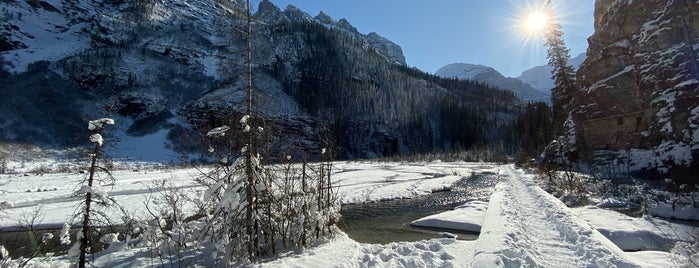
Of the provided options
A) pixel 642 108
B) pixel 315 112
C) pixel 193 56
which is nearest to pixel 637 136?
pixel 642 108

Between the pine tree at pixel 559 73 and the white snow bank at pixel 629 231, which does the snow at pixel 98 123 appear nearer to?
the white snow bank at pixel 629 231

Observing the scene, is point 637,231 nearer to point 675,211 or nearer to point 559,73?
point 675,211

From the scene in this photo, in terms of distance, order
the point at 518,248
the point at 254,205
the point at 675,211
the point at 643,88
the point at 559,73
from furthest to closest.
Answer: the point at 559,73, the point at 643,88, the point at 675,211, the point at 518,248, the point at 254,205

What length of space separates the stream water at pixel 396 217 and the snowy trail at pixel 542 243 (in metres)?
1.74

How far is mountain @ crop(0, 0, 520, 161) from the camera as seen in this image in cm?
8431

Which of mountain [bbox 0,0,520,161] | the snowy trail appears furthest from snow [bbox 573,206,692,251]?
mountain [bbox 0,0,520,161]

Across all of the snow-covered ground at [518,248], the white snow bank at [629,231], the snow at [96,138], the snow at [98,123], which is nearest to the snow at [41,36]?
the snow-covered ground at [518,248]

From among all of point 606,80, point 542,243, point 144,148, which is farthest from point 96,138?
point 144,148

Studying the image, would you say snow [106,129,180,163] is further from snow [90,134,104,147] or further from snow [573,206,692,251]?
snow [573,206,692,251]

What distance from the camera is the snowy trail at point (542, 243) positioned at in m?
7.60

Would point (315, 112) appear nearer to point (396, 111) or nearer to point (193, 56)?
point (396, 111)

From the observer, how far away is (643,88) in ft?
86.2

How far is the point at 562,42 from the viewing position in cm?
4681

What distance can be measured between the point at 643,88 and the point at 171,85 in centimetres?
11215
